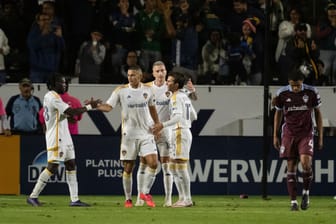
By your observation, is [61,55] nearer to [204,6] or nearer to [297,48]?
[204,6]

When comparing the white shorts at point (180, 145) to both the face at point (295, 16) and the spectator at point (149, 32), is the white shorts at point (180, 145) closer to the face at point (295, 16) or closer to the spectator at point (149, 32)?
the spectator at point (149, 32)

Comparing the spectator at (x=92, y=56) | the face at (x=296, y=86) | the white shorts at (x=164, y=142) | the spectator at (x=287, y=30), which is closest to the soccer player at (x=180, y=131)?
the white shorts at (x=164, y=142)

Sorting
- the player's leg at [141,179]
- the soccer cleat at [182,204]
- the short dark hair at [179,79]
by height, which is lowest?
the soccer cleat at [182,204]

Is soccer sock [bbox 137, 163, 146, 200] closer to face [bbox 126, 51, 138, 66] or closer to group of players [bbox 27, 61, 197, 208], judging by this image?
group of players [bbox 27, 61, 197, 208]

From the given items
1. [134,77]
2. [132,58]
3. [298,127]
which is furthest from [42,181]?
[132,58]

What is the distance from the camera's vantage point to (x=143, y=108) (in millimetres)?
18328

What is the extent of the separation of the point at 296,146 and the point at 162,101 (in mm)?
2613

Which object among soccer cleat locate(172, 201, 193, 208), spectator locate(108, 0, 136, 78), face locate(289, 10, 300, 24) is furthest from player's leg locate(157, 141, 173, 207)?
face locate(289, 10, 300, 24)

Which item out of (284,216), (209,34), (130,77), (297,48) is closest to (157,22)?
(209,34)

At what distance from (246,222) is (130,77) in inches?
154

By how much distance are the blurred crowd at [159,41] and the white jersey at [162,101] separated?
15.3 ft

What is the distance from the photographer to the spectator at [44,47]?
24.0 meters

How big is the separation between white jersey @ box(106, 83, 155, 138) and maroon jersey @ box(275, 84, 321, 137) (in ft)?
6.89

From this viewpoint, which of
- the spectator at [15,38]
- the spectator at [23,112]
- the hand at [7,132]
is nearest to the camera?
the hand at [7,132]
